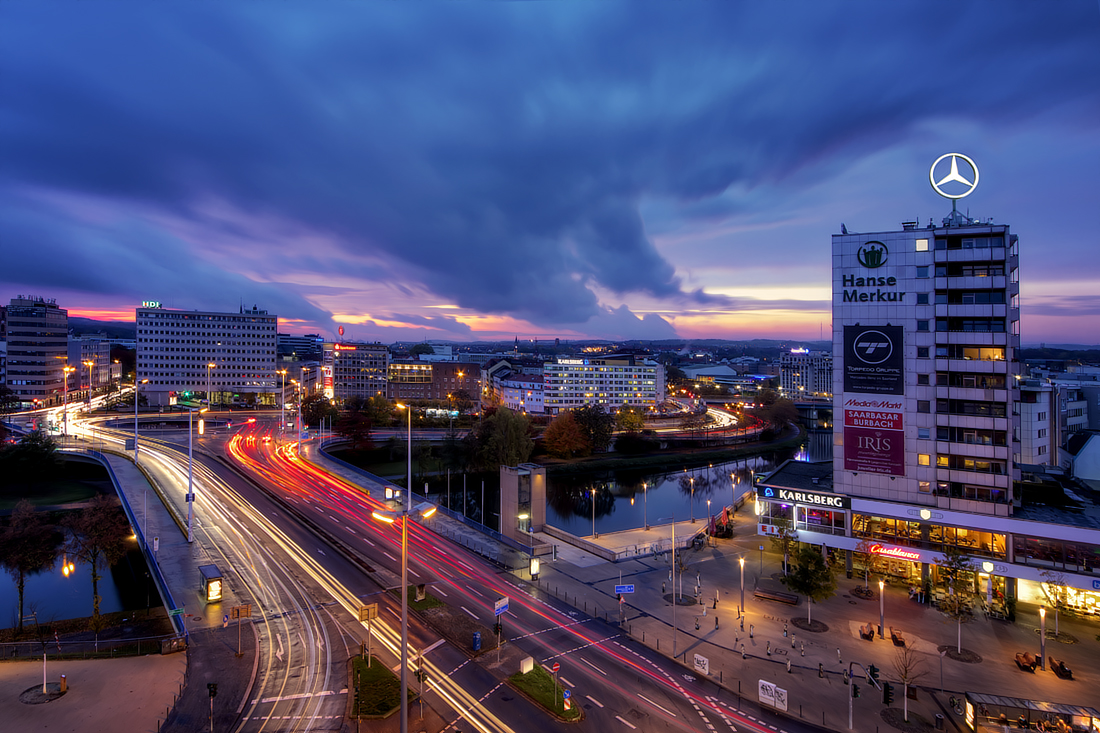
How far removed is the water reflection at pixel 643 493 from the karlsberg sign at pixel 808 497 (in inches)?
666

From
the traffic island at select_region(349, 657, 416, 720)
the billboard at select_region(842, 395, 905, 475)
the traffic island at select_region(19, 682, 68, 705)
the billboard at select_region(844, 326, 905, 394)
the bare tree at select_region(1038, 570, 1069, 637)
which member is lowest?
the traffic island at select_region(19, 682, 68, 705)

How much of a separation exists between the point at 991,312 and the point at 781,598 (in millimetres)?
23492

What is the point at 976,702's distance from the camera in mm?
21047

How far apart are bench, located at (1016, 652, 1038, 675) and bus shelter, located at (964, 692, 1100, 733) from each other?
4751mm

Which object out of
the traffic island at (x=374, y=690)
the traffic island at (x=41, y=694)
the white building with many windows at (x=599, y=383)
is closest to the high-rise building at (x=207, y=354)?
the white building with many windows at (x=599, y=383)

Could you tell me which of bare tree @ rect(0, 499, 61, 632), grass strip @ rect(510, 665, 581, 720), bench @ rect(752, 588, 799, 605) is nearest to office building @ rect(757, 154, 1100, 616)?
bench @ rect(752, 588, 799, 605)

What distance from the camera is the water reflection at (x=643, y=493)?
66.9m

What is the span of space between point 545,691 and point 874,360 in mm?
32048

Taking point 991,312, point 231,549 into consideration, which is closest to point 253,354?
point 231,549

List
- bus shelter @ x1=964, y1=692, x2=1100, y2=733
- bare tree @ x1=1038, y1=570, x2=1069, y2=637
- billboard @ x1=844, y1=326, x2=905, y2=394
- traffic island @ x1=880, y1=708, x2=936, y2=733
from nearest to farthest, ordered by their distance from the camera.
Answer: bus shelter @ x1=964, y1=692, x2=1100, y2=733
traffic island @ x1=880, y1=708, x2=936, y2=733
bare tree @ x1=1038, y1=570, x2=1069, y2=637
billboard @ x1=844, y1=326, x2=905, y2=394

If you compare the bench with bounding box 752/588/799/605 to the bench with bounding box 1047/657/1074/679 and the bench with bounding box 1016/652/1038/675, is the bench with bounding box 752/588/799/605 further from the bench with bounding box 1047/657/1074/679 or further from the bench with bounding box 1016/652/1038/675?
the bench with bounding box 1047/657/1074/679

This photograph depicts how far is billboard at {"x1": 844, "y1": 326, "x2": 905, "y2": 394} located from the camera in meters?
39.3

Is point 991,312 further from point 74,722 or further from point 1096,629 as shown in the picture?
point 74,722

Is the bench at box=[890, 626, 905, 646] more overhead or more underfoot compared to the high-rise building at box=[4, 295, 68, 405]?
more underfoot
